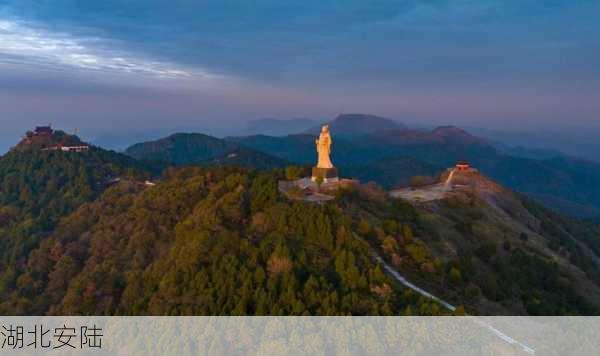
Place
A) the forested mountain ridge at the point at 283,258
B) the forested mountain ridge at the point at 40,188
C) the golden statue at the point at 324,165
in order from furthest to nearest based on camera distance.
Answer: the forested mountain ridge at the point at 40,188
the golden statue at the point at 324,165
the forested mountain ridge at the point at 283,258

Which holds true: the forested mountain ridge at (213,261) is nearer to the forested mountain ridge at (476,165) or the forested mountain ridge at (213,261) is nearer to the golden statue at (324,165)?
the golden statue at (324,165)

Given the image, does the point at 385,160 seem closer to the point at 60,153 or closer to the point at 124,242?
the point at 60,153

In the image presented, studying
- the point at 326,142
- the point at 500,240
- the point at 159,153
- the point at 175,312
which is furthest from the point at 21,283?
the point at 159,153

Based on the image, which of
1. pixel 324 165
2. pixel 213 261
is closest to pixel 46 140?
pixel 324 165

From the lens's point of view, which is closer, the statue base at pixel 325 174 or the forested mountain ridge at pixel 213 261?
the forested mountain ridge at pixel 213 261

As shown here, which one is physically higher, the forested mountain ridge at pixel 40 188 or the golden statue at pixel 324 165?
the golden statue at pixel 324 165

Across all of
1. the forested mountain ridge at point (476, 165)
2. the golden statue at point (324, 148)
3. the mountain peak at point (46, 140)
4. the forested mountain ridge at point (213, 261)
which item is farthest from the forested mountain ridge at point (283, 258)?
the forested mountain ridge at point (476, 165)

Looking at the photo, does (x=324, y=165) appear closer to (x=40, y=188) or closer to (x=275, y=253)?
(x=275, y=253)
